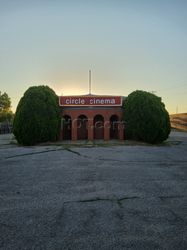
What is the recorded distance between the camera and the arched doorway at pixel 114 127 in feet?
84.9

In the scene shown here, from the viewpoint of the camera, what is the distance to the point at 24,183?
8461 millimetres

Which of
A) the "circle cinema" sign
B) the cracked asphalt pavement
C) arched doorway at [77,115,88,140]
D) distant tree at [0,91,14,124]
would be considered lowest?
the cracked asphalt pavement

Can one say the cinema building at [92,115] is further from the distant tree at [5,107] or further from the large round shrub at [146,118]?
the distant tree at [5,107]

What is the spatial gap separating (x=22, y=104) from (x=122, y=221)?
18676 mm

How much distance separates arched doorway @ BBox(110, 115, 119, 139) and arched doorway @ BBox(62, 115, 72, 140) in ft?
14.4

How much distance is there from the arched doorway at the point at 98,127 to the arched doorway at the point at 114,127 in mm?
1071

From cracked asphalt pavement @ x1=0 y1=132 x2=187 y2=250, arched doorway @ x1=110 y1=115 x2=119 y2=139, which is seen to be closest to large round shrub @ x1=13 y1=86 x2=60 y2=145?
arched doorway @ x1=110 y1=115 x2=119 y2=139

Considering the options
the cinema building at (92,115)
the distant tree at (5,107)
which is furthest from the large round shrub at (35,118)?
the distant tree at (5,107)

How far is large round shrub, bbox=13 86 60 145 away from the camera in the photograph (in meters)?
21.4

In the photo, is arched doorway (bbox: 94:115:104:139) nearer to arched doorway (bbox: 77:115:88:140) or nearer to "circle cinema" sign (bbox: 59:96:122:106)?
arched doorway (bbox: 77:115:88:140)

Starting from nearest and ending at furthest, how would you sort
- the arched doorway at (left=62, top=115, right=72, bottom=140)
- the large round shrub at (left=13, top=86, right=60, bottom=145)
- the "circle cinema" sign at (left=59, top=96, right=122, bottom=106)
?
the large round shrub at (left=13, top=86, right=60, bottom=145) < the "circle cinema" sign at (left=59, top=96, right=122, bottom=106) < the arched doorway at (left=62, top=115, right=72, bottom=140)

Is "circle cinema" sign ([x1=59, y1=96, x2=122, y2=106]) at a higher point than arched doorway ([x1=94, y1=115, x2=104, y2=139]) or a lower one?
higher

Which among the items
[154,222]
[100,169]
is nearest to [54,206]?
[154,222]

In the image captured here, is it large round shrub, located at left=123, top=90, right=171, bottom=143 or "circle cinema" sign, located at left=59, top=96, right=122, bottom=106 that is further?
"circle cinema" sign, located at left=59, top=96, right=122, bottom=106
